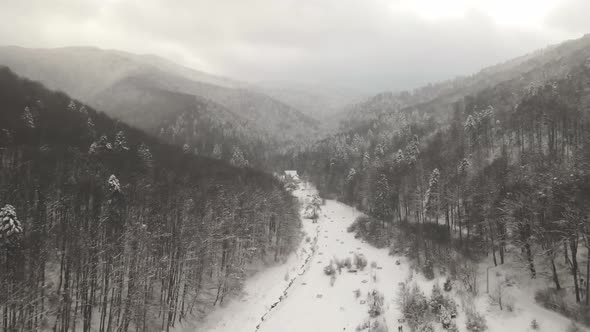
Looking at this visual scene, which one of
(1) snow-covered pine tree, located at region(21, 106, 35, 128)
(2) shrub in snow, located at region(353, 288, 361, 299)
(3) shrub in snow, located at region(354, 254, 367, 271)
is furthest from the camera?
(1) snow-covered pine tree, located at region(21, 106, 35, 128)

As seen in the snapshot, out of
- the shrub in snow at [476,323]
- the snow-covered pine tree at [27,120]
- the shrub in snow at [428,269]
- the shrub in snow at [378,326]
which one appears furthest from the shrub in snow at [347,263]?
the snow-covered pine tree at [27,120]

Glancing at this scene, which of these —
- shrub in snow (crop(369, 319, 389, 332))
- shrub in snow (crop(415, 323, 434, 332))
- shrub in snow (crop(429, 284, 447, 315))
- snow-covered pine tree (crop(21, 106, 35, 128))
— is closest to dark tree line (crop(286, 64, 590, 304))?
shrub in snow (crop(429, 284, 447, 315))

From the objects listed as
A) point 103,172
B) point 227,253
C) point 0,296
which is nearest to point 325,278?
point 227,253

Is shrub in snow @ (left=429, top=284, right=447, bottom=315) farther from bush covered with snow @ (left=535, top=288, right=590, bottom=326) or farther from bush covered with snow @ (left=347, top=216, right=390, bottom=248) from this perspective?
bush covered with snow @ (left=347, top=216, right=390, bottom=248)

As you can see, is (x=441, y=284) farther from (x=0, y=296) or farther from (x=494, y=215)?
(x=0, y=296)

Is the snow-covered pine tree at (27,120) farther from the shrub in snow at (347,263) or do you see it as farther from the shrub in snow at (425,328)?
the shrub in snow at (425,328)

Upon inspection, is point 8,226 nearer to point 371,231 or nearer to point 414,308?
point 414,308

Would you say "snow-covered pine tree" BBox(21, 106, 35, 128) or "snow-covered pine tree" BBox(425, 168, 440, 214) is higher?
"snow-covered pine tree" BBox(21, 106, 35, 128)
